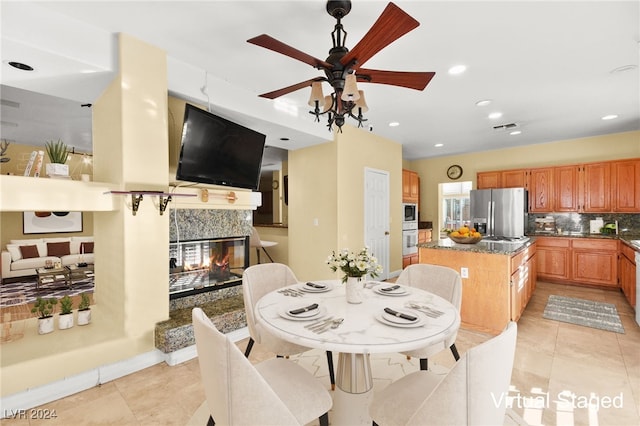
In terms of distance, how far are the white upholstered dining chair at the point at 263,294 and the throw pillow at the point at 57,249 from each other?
5.96m

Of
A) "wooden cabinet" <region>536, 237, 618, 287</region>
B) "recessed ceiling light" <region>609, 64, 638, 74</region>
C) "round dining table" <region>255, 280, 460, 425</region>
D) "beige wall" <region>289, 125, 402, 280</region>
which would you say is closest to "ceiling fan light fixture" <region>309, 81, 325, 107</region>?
"round dining table" <region>255, 280, 460, 425</region>

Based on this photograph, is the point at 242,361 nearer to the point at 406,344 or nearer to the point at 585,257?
the point at 406,344

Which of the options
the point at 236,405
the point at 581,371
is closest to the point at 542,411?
the point at 581,371

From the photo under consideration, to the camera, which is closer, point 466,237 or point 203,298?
point 203,298

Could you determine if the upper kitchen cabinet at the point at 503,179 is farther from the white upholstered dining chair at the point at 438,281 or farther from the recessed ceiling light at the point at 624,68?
the white upholstered dining chair at the point at 438,281

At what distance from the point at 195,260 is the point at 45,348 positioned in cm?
127

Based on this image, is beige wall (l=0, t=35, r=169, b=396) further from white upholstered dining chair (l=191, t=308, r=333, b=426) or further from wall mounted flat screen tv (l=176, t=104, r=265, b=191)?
white upholstered dining chair (l=191, t=308, r=333, b=426)

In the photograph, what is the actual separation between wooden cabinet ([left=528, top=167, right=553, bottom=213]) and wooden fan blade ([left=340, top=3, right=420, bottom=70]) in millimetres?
5264

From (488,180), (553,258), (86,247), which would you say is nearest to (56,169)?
(86,247)

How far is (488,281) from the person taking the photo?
123 inches

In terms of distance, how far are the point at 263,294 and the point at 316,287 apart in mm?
596

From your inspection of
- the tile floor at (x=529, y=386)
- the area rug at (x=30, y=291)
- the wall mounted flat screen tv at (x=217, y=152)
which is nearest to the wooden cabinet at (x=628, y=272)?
the tile floor at (x=529, y=386)

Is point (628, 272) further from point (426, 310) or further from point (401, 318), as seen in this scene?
point (401, 318)

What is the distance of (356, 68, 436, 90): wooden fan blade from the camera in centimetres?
184
